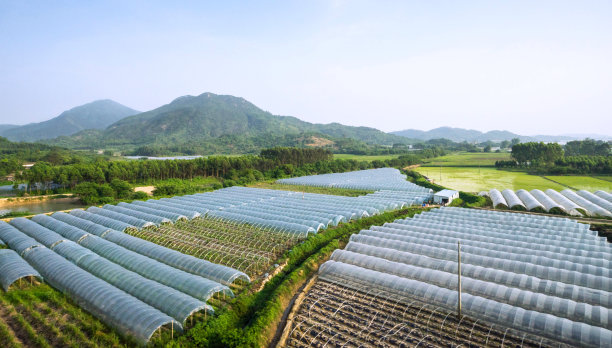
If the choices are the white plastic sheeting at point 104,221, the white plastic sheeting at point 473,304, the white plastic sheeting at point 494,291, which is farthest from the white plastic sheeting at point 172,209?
the white plastic sheeting at point 473,304

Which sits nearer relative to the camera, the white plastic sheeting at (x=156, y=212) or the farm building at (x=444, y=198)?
the white plastic sheeting at (x=156, y=212)

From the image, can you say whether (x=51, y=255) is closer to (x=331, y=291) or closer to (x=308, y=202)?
(x=331, y=291)

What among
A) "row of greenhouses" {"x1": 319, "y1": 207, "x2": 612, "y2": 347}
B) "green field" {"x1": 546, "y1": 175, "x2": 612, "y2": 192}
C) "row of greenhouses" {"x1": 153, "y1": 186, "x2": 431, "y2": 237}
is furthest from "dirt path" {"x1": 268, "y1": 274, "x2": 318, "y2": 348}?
"green field" {"x1": 546, "y1": 175, "x2": 612, "y2": 192}

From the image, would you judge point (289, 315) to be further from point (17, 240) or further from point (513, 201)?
point (513, 201)

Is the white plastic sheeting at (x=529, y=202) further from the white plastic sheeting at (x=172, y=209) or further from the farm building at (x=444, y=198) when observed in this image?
the white plastic sheeting at (x=172, y=209)

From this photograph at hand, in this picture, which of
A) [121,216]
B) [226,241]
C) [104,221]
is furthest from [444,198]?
[104,221]
